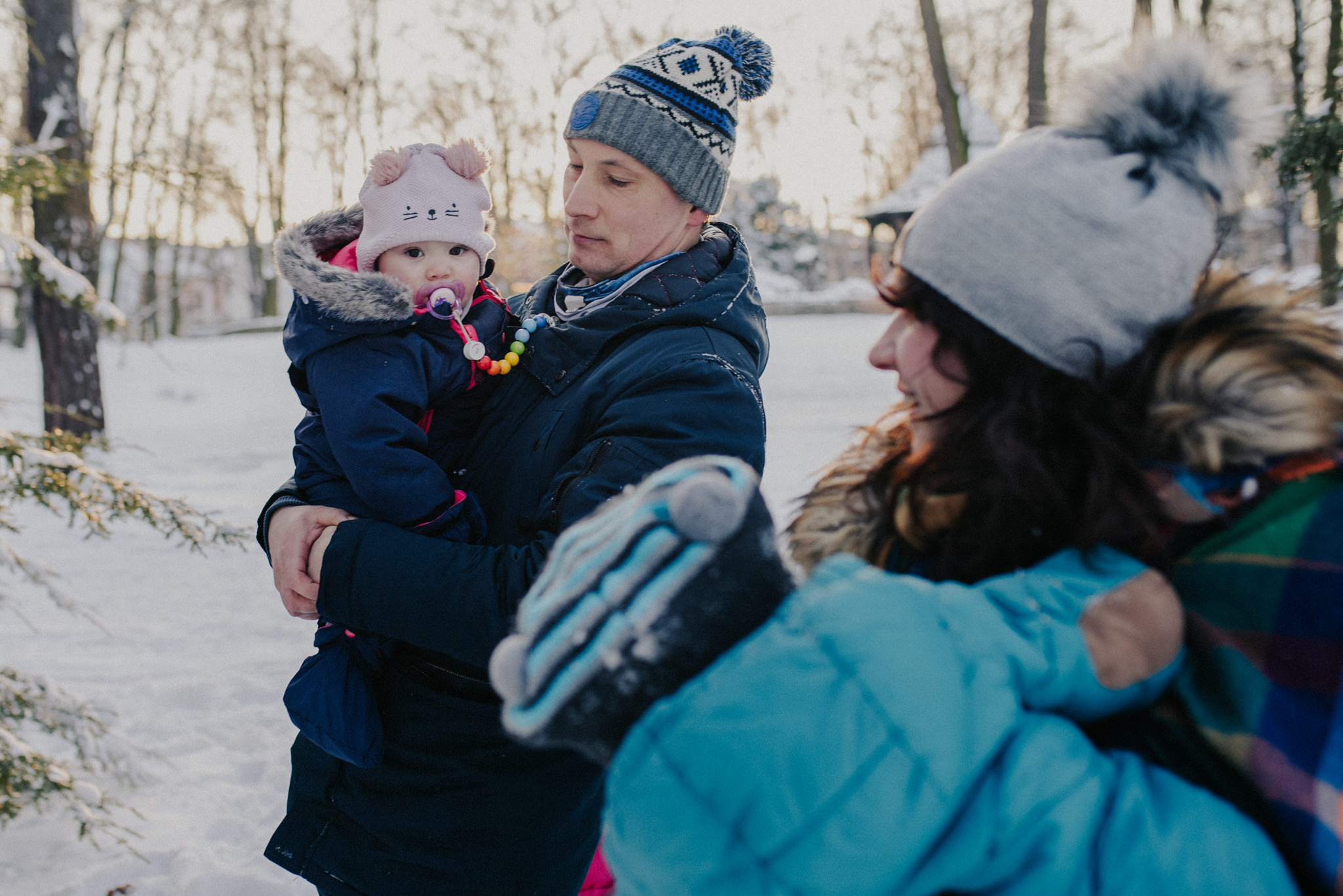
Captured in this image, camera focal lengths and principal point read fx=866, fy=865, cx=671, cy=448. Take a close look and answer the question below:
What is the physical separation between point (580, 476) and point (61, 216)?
25.4ft

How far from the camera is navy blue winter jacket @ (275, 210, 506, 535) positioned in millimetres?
1604

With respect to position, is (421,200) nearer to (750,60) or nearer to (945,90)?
(750,60)

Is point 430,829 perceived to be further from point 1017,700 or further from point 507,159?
point 507,159

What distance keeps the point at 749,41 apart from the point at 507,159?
78.1 ft

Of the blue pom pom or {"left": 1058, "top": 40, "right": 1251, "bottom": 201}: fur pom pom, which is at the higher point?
the blue pom pom

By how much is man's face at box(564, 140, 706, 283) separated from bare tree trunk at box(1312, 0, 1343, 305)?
1.17 metres

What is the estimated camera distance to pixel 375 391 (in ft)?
5.34

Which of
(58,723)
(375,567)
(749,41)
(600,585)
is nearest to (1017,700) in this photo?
(600,585)

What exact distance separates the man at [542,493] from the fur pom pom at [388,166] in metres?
0.37

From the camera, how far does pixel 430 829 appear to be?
1.60 metres

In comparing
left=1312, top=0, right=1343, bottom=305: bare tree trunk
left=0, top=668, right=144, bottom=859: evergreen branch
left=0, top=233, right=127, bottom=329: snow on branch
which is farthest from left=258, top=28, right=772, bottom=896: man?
left=0, top=233, right=127, bottom=329: snow on branch

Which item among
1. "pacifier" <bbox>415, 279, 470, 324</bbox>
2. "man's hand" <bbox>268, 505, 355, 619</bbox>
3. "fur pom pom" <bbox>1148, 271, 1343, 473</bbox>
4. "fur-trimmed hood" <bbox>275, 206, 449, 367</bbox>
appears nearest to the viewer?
"fur pom pom" <bbox>1148, 271, 1343, 473</bbox>

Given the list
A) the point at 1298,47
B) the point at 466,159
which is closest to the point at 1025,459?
the point at 466,159

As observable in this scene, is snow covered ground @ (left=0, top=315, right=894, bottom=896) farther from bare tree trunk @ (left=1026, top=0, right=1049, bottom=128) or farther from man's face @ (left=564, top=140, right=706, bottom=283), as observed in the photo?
bare tree trunk @ (left=1026, top=0, right=1049, bottom=128)
